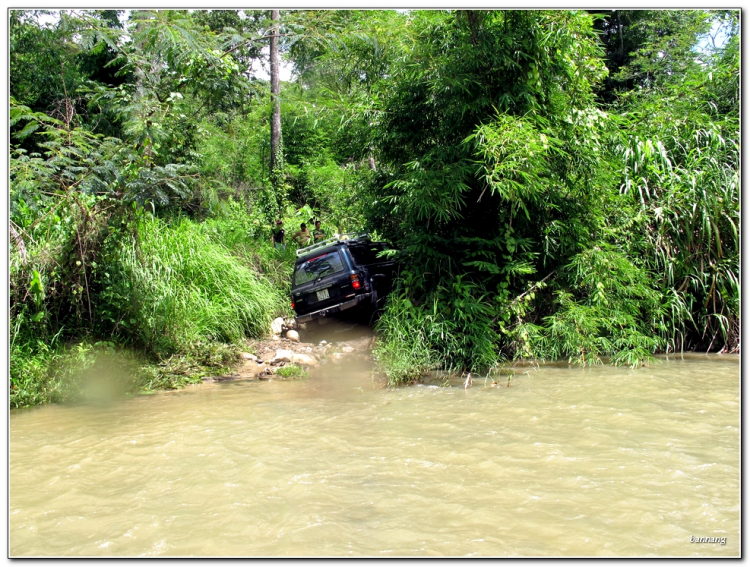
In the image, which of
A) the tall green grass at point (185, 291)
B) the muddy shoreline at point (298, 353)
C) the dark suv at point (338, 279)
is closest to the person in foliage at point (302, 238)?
the tall green grass at point (185, 291)

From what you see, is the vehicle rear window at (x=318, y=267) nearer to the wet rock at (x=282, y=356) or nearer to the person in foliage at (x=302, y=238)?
the wet rock at (x=282, y=356)

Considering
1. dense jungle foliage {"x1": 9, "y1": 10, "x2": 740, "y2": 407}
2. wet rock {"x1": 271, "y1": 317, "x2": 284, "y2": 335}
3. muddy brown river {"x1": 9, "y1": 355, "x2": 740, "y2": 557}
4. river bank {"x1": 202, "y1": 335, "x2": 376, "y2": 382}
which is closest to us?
muddy brown river {"x1": 9, "y1": 355, "x2": 740, "y2": 557}

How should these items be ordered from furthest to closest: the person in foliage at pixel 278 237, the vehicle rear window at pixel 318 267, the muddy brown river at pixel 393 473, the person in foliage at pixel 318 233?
the person in foliage at pixel 318 233 → the person in foliage at pixel 278 237 → the vehicle rear window at pixel 318 267 → the muddy brown river at pixel 393 473

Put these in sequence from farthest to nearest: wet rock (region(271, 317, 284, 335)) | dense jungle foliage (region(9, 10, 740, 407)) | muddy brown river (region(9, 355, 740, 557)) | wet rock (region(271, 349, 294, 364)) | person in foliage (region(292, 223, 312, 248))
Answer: person in foliage (region(292, 223, 312, 248))
wet rock (region(271, 317, 284, 335))
wet rock (region(271, 349, 294, 364))
dense jungle foliage (region(9, 10, 740, 407))
muddy brown river (region(9, 355, 740, 557))

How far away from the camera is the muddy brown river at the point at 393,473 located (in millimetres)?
3471

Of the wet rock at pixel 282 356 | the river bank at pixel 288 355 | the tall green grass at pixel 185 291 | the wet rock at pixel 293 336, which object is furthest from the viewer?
the wet rock at pixel 293 336

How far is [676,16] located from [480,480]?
64.4ft

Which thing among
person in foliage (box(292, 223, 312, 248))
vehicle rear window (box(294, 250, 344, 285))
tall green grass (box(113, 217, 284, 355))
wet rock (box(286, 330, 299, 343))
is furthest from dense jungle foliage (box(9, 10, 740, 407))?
person in foliage (box(292, 223, 312, 248))

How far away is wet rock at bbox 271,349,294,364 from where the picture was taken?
921cm

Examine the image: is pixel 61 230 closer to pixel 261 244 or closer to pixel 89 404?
pixel 89 404

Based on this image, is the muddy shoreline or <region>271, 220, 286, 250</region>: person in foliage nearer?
the muddy shoreline

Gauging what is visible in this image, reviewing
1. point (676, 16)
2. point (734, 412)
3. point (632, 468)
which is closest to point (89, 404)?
point (632, 468)

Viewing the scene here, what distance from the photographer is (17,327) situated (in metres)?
7.08

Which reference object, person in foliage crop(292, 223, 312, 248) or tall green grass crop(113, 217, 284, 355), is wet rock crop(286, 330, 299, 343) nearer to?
tall green grass crop(113, 217, 284, 355)
